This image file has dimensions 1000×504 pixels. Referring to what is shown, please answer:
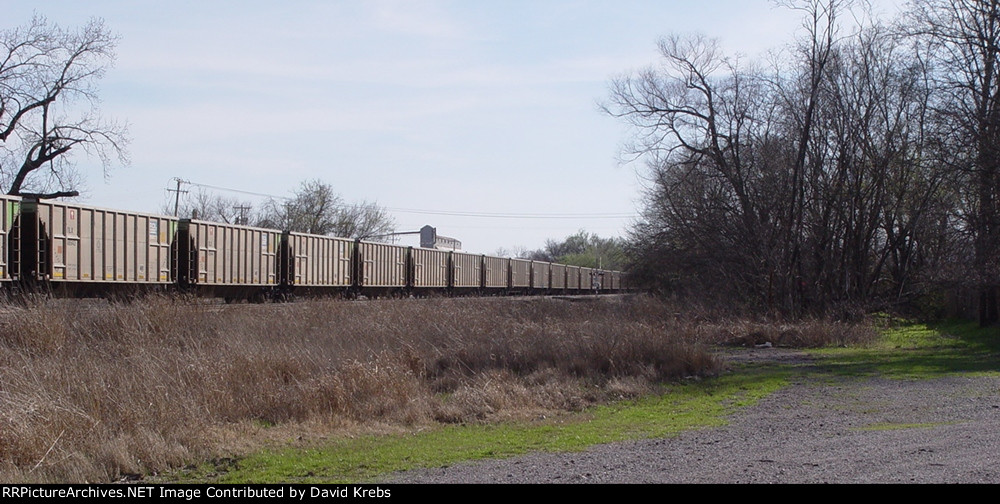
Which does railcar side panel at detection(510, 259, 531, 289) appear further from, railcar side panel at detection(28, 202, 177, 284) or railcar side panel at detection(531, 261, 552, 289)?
railcar side panel at detection(28, 202, 177, 284)

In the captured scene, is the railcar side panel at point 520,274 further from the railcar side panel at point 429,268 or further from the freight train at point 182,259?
the freight train at point 182,259

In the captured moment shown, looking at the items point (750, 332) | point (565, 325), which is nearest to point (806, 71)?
point (750, 332)

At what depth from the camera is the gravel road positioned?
656cm

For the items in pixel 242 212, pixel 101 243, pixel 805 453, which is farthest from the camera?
pixel 242 212

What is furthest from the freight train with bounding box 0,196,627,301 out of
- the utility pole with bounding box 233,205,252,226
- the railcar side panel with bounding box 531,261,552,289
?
the utility pole with bounding box 233,205,252,226

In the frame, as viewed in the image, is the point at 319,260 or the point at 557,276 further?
the point at 557,276

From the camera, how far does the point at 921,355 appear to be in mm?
18266

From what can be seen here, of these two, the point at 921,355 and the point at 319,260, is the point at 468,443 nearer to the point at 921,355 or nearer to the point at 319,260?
the point at 921,355

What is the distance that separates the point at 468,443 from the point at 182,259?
1957 centimetres

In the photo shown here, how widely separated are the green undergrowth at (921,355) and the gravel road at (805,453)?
3.92m

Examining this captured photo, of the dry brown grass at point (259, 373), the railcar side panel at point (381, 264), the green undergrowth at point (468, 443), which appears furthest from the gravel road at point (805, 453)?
the railcar side panel at point (381, 264)

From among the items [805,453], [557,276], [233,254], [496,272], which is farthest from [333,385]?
[557,276]

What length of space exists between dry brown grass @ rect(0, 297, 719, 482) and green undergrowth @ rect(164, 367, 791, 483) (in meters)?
0.59
